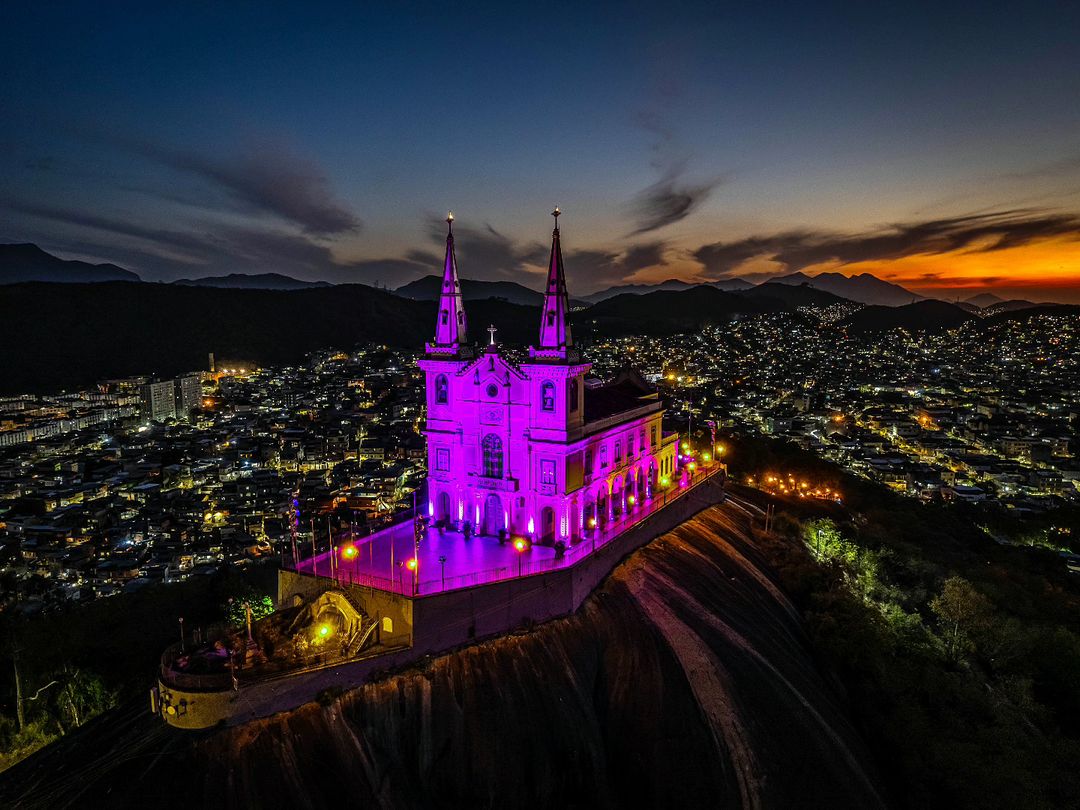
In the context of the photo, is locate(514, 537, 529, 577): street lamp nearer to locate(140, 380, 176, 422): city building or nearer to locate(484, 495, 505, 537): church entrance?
locate(484, 495, 505, 537): church entrance

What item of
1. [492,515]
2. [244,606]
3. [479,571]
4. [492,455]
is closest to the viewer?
[479,571]

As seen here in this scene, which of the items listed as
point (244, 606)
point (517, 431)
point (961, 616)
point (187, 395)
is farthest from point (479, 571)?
point (187, 395)

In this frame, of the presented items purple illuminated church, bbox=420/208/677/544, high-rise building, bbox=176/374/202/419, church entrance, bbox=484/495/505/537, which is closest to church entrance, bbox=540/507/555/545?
purple illuminated church, bbox=420/208/677/544

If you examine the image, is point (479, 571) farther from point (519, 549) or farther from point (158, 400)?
point (158, 400)

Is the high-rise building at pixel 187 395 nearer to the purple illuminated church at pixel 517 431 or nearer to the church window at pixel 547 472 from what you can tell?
the purple illuminated church at pixel 517 431

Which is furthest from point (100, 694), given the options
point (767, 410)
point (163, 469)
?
point (767, 410)

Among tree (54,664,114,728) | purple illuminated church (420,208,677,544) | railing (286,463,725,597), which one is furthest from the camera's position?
purple illuminated church (420,208,677,544)
